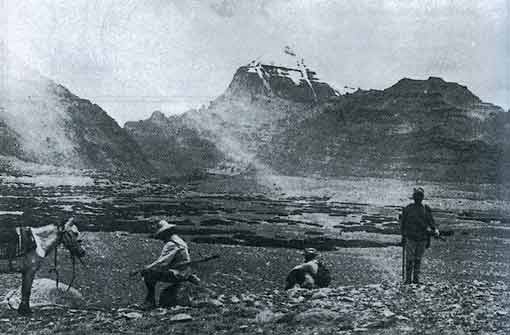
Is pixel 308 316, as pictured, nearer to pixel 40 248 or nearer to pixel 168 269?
pixel 168 269

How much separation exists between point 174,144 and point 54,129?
74888 mm

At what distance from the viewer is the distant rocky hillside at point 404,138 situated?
7950cm

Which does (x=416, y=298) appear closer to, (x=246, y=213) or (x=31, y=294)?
(x=31, y=294)

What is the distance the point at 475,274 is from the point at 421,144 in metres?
85.5

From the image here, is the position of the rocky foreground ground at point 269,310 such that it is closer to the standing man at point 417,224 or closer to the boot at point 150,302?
the boot at point 150,302

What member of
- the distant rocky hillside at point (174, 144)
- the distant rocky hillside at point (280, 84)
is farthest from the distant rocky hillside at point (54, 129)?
the distant rocky hillside at point (280, 84)

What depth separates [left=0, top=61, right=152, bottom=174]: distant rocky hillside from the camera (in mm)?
49125

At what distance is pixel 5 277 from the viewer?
483 inches

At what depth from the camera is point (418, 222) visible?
9695 millimetres

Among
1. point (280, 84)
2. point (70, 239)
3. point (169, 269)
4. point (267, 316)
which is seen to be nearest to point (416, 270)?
point (267, 316)

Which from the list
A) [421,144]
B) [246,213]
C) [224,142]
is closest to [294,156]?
[421,144]

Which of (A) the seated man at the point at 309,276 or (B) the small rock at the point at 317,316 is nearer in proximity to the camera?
(B) the small rock at the point at 317,316

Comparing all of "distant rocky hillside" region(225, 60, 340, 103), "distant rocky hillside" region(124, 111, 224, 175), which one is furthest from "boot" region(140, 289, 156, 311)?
"distant rocky hillside" region(225, 60, 340, 103)

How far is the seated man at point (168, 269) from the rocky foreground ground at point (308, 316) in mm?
295
